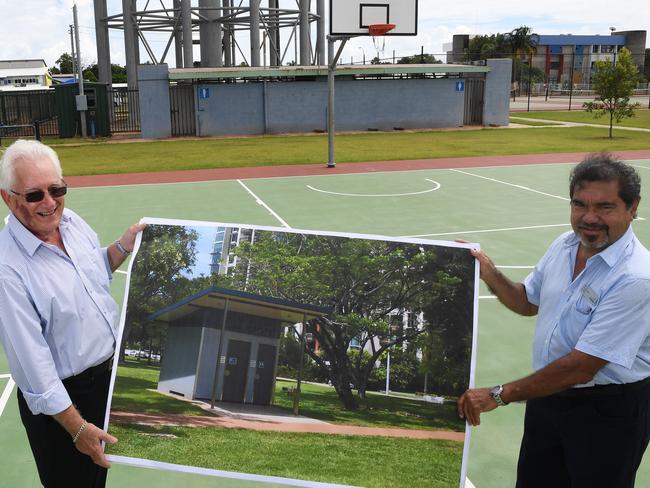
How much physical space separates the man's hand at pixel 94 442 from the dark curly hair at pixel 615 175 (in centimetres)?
253

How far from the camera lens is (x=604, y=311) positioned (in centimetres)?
294

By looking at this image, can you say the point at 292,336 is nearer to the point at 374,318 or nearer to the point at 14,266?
the point at 374,318

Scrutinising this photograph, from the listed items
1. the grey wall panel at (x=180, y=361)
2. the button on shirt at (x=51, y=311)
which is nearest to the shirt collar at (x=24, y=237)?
the button on shirt at (x=51, y=311)

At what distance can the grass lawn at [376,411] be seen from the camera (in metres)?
3.23

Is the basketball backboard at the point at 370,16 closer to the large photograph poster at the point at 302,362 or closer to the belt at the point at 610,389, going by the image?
the large photograph poster at the point at 302,362

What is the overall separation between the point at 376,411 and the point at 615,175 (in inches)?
62.3

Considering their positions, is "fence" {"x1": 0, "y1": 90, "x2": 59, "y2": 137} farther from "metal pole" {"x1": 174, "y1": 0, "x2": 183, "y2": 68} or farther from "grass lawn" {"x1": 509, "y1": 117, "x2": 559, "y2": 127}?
"grass lawn" {"x1": 509, "y1": 117, "x2": 559, "y2": 127}

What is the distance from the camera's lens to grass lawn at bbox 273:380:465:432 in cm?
323

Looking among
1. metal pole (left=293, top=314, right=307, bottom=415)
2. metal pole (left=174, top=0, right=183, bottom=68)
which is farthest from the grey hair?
metal pole (left=174, top=0, right=183, bottom=68)

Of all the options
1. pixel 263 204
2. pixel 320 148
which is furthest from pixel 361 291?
pixel 320 148

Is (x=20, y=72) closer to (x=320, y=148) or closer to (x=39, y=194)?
(x=320, y=148)

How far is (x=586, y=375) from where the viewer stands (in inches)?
117

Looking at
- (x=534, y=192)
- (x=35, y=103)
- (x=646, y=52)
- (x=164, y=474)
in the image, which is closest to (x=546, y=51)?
(x=646, y=52)

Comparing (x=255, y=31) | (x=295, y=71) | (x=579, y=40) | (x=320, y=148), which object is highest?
(x=579, y=40)
